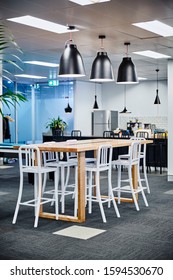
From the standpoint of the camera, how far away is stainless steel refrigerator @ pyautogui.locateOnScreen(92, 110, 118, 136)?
→ 15.8 metres

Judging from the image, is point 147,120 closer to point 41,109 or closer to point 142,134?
point 41,109

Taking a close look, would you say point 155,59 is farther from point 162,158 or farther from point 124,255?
point 124,255

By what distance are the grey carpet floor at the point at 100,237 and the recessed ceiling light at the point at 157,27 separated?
2701 millimetres

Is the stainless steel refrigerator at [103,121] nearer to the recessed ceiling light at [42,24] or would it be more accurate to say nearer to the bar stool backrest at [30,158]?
the recessed ceiling light at [42,24]

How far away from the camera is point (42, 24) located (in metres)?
6.28

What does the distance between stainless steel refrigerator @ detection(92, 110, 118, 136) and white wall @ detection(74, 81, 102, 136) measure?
26 centimetres

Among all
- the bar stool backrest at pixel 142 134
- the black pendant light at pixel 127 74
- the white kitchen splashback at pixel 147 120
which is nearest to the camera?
the black pendant light at pixel 127 74

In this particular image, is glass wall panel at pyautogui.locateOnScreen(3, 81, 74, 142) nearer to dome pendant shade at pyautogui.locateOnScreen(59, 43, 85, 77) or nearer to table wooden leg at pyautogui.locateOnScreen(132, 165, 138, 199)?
table wooden leg at pyautogui.locateOnScreen(132, 165, 138, 199)

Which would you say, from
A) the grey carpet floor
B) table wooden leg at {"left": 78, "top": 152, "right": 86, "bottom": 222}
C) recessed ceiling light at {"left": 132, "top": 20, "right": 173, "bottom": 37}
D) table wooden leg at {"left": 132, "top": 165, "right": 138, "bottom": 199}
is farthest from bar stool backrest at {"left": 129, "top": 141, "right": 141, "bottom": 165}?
recessed ceiling light at {"left": 132, "top": 20, "right": 173, "bottom": 37}

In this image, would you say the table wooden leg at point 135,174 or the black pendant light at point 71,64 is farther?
the table wooden leg at point 135,174

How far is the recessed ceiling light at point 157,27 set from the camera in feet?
20.5

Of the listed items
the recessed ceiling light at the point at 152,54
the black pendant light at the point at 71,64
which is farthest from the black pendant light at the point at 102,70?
the recessed ceiling light at the point at 152,54

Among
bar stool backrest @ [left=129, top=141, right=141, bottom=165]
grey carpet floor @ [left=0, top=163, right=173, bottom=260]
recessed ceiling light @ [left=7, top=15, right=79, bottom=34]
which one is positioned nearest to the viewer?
grey carpet floor @ [left=0, top=163, right=173, bottom=260]

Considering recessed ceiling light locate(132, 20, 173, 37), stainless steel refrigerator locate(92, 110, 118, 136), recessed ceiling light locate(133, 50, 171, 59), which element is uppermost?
recessed ceiling light locate(133, 50, 171, 59)
